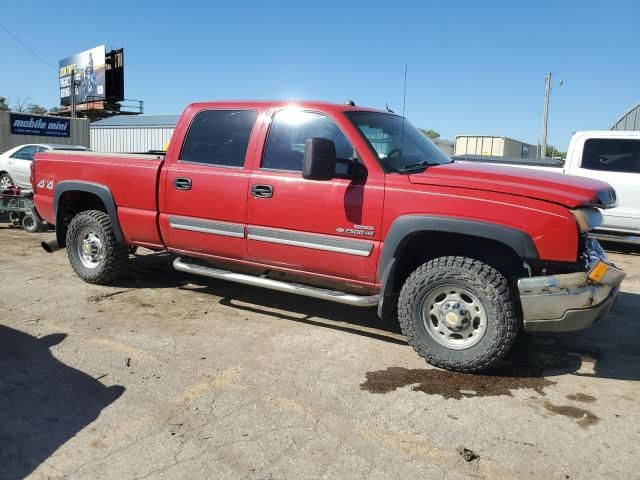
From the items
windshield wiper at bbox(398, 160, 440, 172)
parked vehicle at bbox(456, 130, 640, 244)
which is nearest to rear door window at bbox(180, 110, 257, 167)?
windshield wiper at bbox(398, 160, 440, 172)

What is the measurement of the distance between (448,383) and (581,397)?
33.8 inches

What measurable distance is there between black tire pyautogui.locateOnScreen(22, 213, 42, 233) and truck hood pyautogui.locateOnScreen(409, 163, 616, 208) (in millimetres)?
8060

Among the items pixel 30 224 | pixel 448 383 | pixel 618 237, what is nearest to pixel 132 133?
pixel 30 224

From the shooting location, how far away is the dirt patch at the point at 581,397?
3.51 meters

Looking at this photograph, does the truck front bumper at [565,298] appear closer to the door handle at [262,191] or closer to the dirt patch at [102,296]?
the door handle at [262,191]

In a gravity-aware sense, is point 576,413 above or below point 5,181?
below

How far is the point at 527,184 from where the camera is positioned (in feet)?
12.2

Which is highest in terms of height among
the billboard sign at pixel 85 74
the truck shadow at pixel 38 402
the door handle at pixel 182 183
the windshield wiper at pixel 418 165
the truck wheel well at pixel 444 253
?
the billboard sign at pixel 85 74

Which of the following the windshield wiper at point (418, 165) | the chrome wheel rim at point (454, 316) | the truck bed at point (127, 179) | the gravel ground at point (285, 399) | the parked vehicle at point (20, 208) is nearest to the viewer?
the gravel ground at point (285, 399)

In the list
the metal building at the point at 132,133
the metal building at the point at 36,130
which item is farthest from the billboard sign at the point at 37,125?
the metal building at the point at 132,133

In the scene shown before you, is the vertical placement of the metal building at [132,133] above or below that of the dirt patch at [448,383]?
above

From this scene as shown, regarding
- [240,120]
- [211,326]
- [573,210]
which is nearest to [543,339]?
[573,210]

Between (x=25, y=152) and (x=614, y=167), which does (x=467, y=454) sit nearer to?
(x=614, y=167)

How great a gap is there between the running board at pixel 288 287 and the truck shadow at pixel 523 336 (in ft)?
1.69
